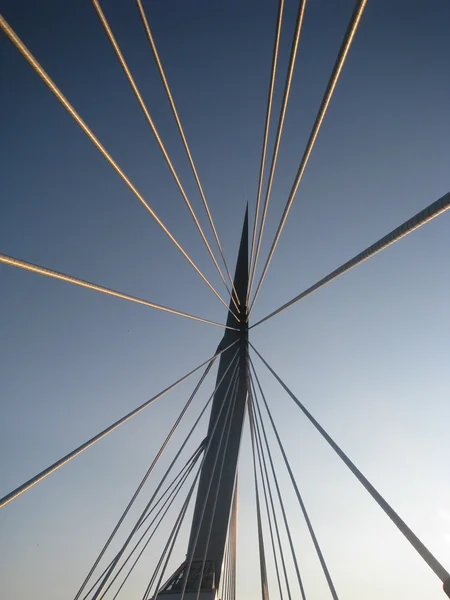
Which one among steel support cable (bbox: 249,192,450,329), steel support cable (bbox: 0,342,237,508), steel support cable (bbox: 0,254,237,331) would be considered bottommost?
steel support cable (bbox: 0,342,237,508)

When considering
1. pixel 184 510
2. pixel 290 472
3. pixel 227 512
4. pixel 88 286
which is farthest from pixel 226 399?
pixel 88 286

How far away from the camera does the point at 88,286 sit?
364 cm

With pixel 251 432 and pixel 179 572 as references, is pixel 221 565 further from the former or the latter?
pixel 251 432

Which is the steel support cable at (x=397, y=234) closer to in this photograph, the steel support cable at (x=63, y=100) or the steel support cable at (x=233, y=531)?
the steel support cable at (x=63, y=100)

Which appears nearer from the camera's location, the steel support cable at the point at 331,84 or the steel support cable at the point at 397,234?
the steel support cable at the point at 397,234

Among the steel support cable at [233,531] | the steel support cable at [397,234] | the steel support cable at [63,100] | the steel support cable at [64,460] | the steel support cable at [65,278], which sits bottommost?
the steel support cable at [233,531]

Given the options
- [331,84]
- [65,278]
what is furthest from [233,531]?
[331,84]

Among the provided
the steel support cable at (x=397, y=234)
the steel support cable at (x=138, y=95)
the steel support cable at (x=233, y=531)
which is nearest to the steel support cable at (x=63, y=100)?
the steel support cable at (x=138, y=95)

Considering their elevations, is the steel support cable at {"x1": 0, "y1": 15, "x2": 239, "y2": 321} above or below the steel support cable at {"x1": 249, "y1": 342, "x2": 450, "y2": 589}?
above

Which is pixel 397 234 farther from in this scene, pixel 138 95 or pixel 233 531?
pixel 233 531

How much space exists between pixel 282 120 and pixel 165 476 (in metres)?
5.21

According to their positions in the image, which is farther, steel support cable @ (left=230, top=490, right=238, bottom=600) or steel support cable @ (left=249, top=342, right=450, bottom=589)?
steel support cable @ (left=230, top=490, right=238, bottom=600)

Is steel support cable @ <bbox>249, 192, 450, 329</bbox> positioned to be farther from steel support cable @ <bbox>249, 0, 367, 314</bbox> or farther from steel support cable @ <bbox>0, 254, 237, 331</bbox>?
steel support cable @ <bbox>0, 254, 237, 331</bbox>

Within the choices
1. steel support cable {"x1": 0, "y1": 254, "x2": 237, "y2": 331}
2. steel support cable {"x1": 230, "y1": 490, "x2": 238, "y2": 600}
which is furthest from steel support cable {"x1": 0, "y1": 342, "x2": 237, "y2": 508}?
steel support cable {"x1": 230, "y1": 490, "x2": 238, "y2": 600}
